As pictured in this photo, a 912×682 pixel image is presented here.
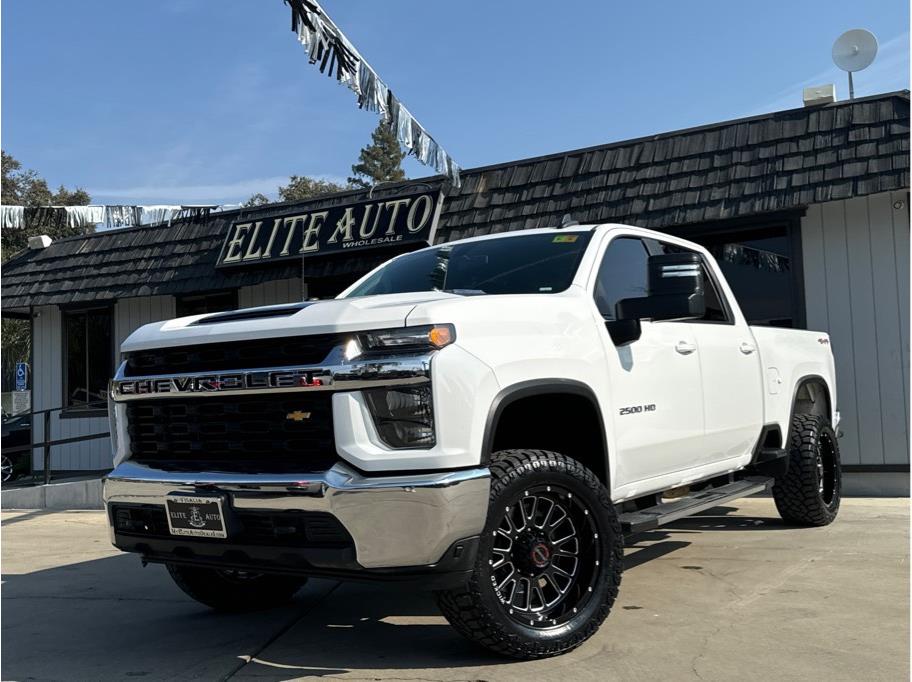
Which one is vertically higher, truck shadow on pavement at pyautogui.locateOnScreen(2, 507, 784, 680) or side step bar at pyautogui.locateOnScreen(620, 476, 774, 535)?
side step bar at pyautogui.locateOnScreen(620, 476, 774, 535)

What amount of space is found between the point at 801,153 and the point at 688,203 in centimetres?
114

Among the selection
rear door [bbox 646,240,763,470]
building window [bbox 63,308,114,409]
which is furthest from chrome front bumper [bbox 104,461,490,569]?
building window [bbox 63,308,114,409]

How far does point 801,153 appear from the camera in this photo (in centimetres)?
881

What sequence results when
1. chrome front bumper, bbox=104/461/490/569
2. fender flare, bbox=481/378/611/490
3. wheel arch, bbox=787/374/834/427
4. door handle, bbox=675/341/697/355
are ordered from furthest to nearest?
wheel arch, bbox=787/374/834/427 → door handle, bbox=675/341/697/355 → fender flare, bbox=481/378/611/490 → chrome front bumper, bbox=104/461/490/569

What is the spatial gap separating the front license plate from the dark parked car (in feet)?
40.0

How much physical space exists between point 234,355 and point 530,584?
5.09 ft

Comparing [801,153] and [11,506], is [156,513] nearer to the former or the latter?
[801,153]

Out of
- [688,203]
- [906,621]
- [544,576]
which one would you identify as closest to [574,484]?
[544,576]

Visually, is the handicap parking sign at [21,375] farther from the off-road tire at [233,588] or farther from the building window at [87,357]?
the off-road tire at [233,588]

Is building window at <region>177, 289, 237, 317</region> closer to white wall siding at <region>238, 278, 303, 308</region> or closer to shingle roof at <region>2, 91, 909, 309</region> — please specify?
white wall siding at <region>238, 278, 303, 308</region>

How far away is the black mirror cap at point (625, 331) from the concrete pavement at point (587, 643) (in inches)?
52.7

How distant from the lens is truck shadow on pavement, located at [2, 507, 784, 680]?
12.6 feet

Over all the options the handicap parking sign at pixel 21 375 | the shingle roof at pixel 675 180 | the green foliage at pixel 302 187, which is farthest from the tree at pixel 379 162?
Result: the shingle roof at pixel 675 180

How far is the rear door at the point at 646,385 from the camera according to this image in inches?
172
